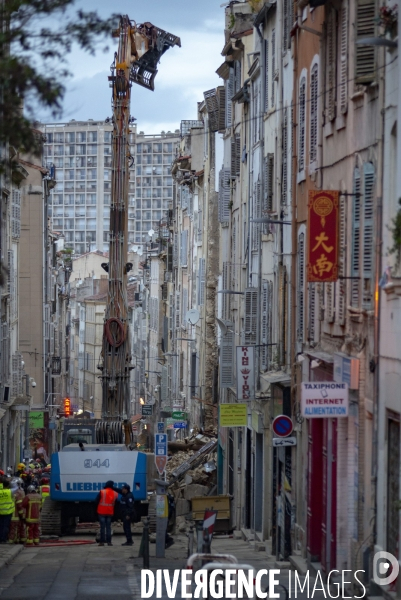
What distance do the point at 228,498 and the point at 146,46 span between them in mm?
18698

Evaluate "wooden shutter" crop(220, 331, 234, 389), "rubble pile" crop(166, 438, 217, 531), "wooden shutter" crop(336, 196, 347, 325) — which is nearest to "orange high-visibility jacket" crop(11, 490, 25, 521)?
"rubble pile" crop(166, 438, 217, 531)

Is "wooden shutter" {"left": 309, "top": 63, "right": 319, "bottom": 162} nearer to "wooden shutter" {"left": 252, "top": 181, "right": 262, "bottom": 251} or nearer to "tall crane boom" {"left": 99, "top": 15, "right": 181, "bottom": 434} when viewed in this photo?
"wooden shutter" {"left": 252, "top": 181, "right": 262, "bottom": 251}

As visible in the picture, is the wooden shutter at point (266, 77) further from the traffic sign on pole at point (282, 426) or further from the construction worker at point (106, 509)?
the traffic sign on pole at point (282, 426)

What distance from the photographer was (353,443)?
18.6 m

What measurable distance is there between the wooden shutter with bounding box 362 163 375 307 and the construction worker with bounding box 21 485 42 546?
11.9m

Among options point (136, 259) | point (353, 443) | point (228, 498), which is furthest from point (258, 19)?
point (136, 259)

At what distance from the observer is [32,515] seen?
27.6m

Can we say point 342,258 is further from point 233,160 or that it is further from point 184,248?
point 184,248

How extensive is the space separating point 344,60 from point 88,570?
31.2 feet

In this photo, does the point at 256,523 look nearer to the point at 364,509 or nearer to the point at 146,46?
the point at 364,509

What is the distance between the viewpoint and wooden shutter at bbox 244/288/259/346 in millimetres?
32375

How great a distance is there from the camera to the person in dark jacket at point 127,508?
27656 millimetres

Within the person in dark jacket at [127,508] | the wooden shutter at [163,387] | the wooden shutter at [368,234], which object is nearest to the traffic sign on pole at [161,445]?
the person in dark jacket at [127,508]

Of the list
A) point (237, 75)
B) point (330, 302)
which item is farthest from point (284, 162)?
point (237, 75)
